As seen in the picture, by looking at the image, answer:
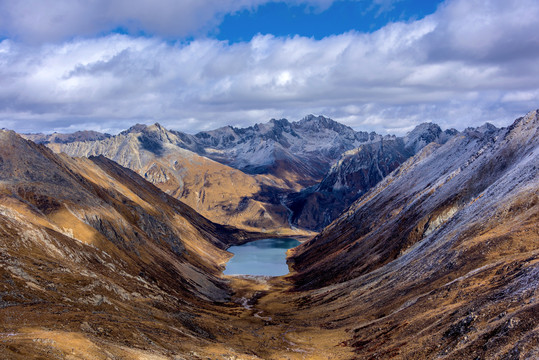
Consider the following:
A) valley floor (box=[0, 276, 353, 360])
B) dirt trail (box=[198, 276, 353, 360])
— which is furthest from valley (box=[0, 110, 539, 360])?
dirt trail (box=[198, 276, 353, 360])

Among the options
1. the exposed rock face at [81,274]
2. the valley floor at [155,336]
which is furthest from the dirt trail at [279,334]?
the exposed rock face at [81,274]

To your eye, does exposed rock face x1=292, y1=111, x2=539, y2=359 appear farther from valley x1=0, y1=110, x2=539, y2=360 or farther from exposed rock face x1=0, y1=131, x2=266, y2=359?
exposed rock face x1=0, y1=131, x2=266, y2=359

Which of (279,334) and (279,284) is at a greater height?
(279,284)

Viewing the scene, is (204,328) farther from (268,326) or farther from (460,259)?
(460,259)

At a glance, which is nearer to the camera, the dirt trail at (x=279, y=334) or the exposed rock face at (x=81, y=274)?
the exposed rock face at (x=81, y=274)

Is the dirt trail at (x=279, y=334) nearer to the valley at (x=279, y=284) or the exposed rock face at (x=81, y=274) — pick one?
the valley at (x=279, y=284)

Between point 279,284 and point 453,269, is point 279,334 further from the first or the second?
point 279,284

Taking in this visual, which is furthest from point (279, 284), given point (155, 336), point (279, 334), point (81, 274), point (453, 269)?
point (155, 336)

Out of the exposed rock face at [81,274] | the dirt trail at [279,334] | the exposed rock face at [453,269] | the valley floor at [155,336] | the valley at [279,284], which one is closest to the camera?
the valley floor at [155,336]

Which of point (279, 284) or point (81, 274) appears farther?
point (279, 284)
